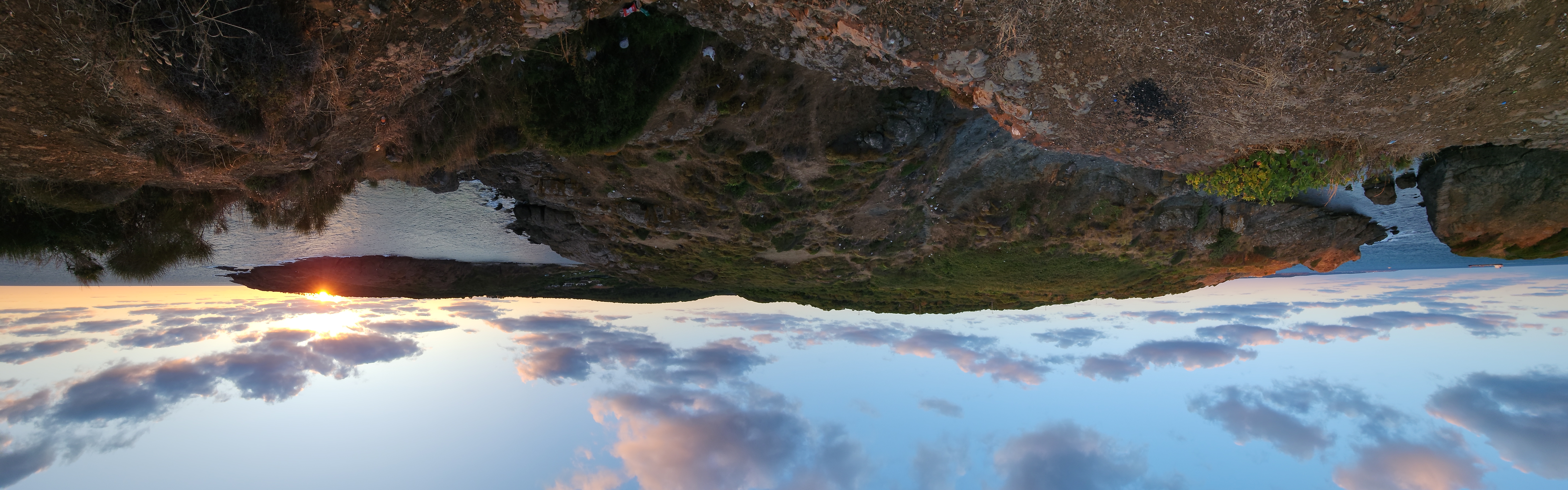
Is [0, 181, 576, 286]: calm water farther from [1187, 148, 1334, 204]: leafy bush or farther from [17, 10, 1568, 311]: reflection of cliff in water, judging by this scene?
[1187, 148, 1334, 204]: leafy bush

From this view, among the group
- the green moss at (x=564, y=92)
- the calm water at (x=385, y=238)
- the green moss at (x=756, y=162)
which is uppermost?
the green moss at (x=564, y=92)

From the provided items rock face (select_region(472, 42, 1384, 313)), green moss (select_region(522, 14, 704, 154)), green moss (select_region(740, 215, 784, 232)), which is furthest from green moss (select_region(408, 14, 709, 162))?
green moss (select_region(740, 215, 784, 232))

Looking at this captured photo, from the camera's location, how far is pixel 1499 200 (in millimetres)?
8711

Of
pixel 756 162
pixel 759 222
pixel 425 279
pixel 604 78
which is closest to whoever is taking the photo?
pixel 604 78

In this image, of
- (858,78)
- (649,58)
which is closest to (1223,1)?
(858,78)

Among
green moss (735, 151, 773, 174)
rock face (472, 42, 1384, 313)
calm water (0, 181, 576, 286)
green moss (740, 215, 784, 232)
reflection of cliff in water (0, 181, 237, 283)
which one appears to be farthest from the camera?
calm water (0, 181, 576, 286)

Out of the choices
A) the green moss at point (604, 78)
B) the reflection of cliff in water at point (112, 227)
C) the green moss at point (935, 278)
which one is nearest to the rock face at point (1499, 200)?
the green moss at point (935, 278)

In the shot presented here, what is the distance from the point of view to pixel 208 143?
21.8ft

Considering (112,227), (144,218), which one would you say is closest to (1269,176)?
(144,218)

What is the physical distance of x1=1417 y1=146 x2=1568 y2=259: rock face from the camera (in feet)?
26.3

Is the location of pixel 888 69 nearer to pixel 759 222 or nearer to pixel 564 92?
pixel 564 92

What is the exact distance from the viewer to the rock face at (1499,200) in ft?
26.3

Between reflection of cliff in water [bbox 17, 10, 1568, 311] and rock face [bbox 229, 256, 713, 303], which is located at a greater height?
reflection of cliff in water [bbox 17, 10, 1568, 311]

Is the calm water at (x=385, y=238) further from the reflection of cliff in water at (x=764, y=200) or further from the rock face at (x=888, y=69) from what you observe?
the rock face at (x=888, y=69)
